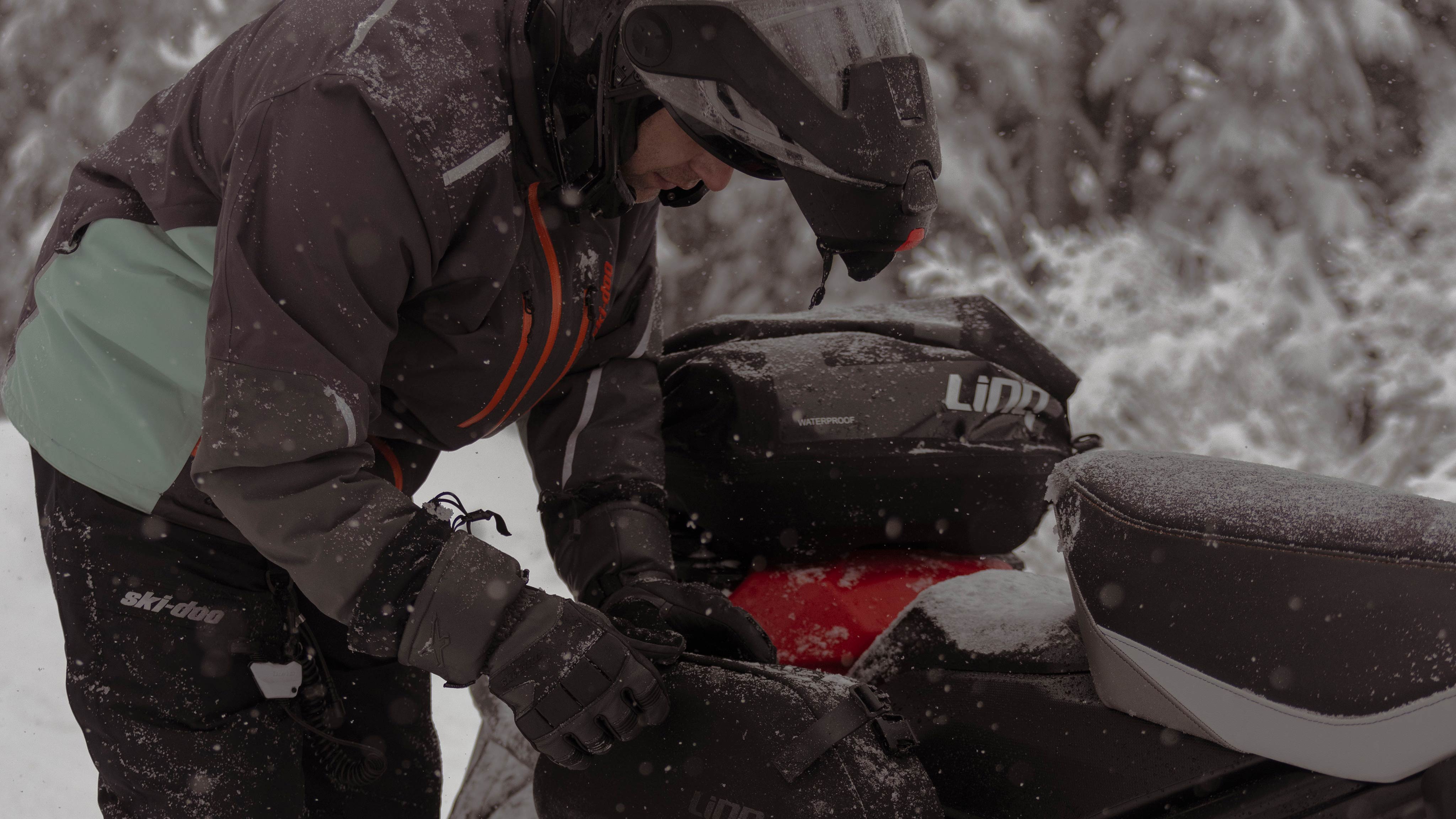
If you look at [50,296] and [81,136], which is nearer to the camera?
[50,296]

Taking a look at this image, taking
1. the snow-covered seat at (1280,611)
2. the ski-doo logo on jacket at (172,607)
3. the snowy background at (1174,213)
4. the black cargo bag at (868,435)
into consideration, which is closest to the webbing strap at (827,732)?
the snow-covered seat at (1280,611)

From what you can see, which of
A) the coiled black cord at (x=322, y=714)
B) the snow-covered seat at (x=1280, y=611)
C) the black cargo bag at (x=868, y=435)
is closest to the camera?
the snow-covered seat at (x=1280, y=611)

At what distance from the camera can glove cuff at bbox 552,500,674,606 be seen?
5.72 feet

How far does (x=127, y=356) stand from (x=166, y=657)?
0.44 meters

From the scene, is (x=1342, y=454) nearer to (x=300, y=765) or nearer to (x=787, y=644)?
(x=787, y=644)

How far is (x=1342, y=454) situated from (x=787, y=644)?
13.9ft

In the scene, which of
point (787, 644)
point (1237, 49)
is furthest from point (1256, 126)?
point (787, 644)

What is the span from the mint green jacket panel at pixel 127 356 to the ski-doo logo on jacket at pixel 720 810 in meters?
0.86

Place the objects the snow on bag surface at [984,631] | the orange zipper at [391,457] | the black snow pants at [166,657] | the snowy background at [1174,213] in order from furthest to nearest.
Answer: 1. the snowy background at [1174,213]
2. the orange zipper at [391,457]
3. the black snow pants at [166,657]
4. the snow on bag surface at [984,631]

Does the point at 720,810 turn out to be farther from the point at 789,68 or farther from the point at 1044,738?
the point at 789,68

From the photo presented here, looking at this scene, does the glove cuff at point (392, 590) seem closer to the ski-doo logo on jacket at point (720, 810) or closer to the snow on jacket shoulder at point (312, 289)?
the snow on jacket shoulder at point (312, 289)

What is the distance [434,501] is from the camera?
1.55 meters

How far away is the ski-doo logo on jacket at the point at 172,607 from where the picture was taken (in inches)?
57.9

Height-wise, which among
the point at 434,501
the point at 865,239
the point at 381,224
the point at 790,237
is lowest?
the point at 790,237
